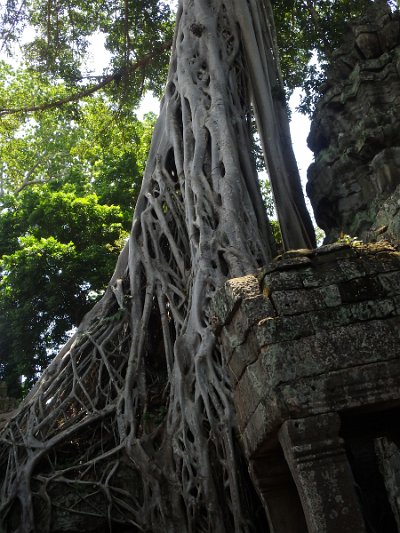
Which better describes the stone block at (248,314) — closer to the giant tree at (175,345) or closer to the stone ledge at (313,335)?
the stone ledge at (313,335)

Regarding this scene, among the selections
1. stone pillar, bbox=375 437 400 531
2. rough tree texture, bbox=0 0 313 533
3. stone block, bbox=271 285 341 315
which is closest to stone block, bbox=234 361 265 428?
stone block, bbox=271 285 341 315

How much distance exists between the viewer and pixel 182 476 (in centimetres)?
416

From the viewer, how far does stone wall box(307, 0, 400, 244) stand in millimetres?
6211

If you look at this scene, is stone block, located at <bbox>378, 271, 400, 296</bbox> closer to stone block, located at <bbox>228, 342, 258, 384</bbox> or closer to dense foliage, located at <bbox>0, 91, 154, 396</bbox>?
stone block, located at <bbox>228, 342, 258, 384</bbox>

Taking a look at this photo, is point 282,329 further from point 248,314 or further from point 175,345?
point 175,345

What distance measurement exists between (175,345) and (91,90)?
20.2 ft

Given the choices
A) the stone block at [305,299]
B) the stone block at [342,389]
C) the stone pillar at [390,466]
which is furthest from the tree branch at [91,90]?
the stone block at [342,389]

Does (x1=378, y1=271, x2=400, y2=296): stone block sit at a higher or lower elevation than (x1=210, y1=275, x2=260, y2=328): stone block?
lower

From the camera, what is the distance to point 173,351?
16.5ft

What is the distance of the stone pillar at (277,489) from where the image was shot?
98.7 inches

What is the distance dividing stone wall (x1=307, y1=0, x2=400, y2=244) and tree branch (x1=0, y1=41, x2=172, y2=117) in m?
3.20

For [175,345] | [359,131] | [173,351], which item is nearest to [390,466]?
[175,345]

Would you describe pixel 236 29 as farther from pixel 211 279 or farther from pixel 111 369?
pixel 111 369

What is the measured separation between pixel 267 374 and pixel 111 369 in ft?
11.1
